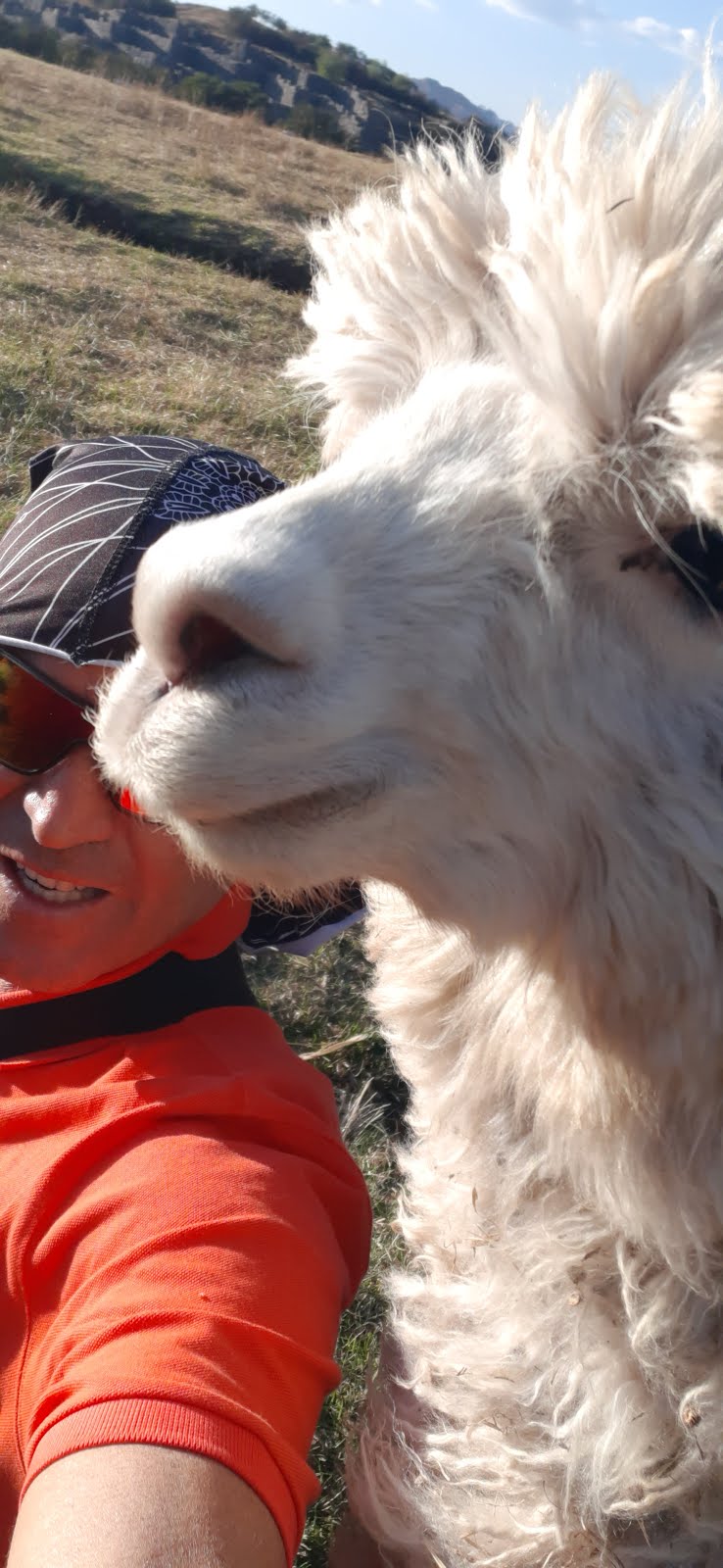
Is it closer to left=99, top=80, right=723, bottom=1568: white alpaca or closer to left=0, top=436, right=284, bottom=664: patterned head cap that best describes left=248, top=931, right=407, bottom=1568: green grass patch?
left=99, top=80, right=723, bottom=1568: white alpaca

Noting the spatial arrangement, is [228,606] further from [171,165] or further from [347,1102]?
[171,165]

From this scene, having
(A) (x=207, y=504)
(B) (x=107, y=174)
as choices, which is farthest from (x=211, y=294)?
(A) (x=207, y=504)

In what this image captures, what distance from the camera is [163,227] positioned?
28.6 feet

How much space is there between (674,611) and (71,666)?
28.2 inches

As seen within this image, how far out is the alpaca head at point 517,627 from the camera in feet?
3.26

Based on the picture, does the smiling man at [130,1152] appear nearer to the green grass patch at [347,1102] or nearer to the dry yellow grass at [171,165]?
the green grass patch at [347,1102]

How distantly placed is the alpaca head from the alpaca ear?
85 millimetres

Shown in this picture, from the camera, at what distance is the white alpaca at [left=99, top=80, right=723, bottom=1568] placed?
1.02 metres

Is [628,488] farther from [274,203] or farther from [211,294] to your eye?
[274,203]

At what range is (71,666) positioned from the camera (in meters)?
1.48

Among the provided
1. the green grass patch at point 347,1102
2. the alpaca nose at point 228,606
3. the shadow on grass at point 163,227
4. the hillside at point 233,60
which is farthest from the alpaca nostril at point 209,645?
the hillside at point 233,60

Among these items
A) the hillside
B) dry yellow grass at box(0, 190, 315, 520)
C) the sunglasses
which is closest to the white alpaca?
the sunglasses

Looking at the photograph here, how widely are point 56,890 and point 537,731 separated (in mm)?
646

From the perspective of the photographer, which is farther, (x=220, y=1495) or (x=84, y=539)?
(x=84, y=539)
